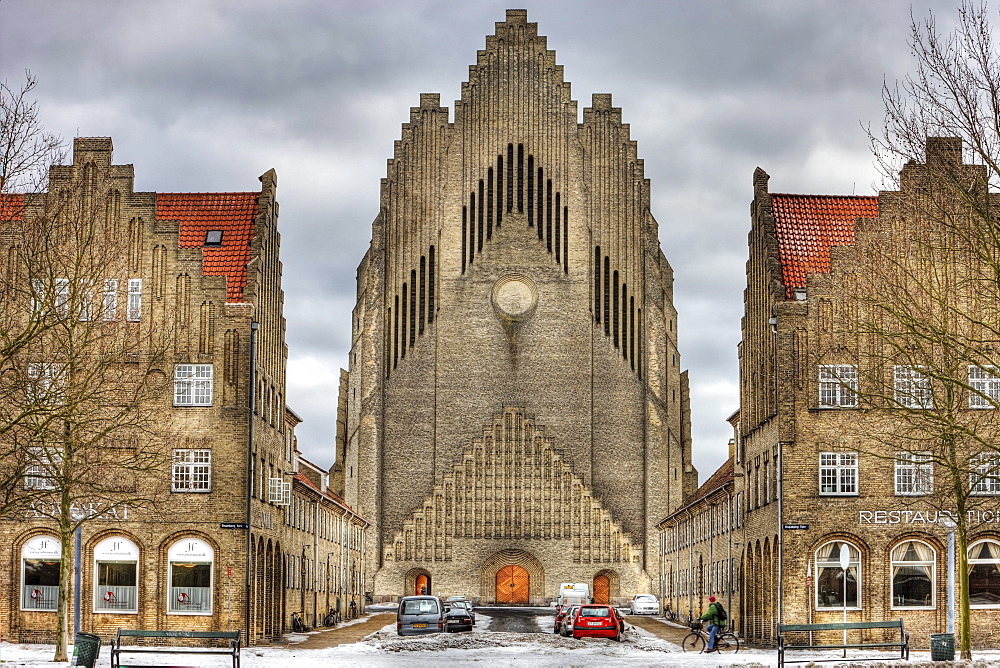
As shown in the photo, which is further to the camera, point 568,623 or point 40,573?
point 568,623

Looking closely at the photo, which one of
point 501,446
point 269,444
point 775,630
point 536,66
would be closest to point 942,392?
point 775,630

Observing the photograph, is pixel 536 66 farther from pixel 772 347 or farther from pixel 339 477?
pixel 772 347

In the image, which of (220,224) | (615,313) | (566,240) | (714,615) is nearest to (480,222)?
(566,240)

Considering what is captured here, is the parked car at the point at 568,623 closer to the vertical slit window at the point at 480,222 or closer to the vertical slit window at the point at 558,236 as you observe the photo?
the vertical slit window at the point at 558,236

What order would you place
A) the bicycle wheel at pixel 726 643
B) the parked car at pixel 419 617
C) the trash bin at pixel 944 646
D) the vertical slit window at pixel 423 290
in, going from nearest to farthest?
the trash bin at pixel 944 646 → the bicycle wheel at pixel 726 643 → the parked car at pixel 419 617 → the vertical slit window at pixel 423 290

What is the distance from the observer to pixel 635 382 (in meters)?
97.3

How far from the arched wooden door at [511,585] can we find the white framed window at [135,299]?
48.9m

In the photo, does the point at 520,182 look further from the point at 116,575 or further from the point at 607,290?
the point at 116,575

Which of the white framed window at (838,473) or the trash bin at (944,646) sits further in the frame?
the white framed window at (838,473)

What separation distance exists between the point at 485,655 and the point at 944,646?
41.6 feet

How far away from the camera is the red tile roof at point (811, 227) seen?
49.3 metres

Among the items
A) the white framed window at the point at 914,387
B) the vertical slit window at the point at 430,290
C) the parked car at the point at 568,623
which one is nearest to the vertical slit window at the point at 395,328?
the vertical slit window at the point at 430,290

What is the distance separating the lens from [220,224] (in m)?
52.8

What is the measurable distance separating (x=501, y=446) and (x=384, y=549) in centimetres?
1018
